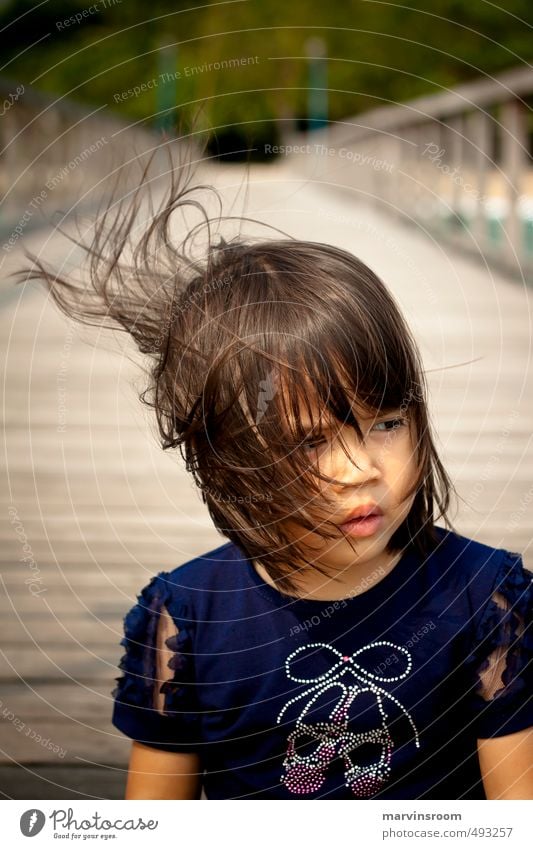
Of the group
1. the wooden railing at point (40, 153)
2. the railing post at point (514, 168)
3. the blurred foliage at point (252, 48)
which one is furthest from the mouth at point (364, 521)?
the railing post at point (514, 168)

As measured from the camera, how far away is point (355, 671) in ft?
3.39

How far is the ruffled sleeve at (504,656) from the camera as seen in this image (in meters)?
1.02

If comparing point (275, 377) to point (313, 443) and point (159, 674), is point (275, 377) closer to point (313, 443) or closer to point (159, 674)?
point (313, 443)

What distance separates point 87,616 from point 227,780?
2.44 ft

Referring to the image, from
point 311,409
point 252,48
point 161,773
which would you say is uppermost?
point 252,48

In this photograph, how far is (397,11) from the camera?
5.91 meters

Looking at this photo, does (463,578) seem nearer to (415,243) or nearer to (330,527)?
(330,527)

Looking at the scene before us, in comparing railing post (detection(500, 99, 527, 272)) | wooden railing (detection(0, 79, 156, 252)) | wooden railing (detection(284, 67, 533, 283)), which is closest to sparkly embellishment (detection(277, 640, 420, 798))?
wooden railing (detection(284, 67, 533, 283))

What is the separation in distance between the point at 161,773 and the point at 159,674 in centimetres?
9

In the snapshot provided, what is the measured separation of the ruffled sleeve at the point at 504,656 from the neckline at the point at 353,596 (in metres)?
0.08

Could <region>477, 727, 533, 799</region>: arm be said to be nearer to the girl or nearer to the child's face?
the girl

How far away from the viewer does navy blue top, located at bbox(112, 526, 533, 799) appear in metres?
1.02

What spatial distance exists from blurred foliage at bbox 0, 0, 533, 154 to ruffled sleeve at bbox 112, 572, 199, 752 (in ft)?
1.50

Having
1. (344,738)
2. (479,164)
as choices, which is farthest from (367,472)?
(479,164)
